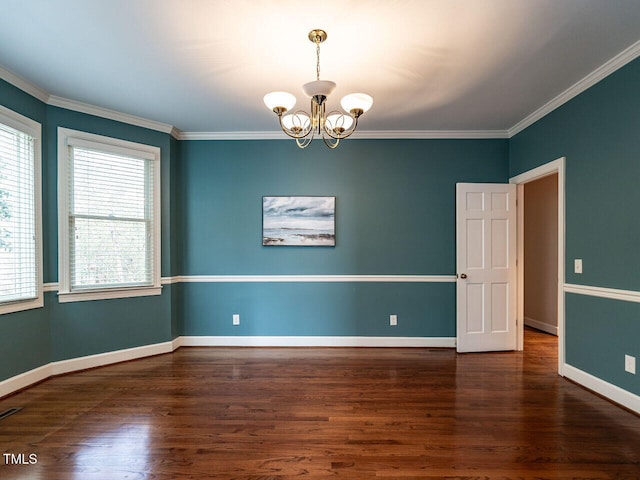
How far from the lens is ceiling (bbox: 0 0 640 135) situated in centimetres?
192

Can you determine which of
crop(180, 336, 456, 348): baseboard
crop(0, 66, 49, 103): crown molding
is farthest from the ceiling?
crop(180, 336, 456, 348): baseboard

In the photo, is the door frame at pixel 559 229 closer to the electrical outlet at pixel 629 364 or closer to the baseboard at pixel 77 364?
the electrical outlet at pixel 629 364

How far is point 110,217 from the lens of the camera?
11.1ft

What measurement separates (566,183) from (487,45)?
161cm

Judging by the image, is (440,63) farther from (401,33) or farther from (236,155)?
(236,155)

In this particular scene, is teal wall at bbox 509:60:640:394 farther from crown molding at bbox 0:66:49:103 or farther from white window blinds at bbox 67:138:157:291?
crown molding at bbox 0:66:49:103

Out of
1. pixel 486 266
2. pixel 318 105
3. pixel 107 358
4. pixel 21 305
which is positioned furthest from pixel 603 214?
pixel 21 305

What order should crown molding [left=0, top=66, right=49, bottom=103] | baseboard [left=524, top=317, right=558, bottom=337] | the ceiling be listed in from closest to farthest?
the ceiling → crown molding [left=0, top=66, right=49, bottom=103] → baseboard [left=524, top=317, right=558, bottom=337]

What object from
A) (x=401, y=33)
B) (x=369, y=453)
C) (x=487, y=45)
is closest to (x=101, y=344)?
(x=369, y=453)

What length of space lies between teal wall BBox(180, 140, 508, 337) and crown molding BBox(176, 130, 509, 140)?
6 centimetres

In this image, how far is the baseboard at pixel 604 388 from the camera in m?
2.38

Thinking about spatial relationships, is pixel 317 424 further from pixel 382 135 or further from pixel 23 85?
pixel 23 85

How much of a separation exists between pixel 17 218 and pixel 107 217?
0.72 m

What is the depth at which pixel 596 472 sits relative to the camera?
176cm
